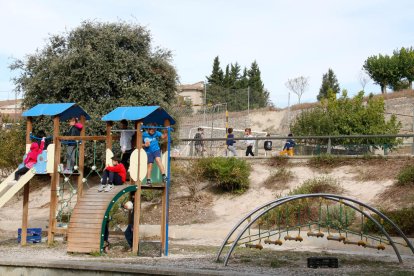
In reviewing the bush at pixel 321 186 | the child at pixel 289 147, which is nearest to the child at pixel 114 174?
the bush at pixel 321 186

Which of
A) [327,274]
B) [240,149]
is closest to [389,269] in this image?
[327,274]

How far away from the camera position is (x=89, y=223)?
17203 mm

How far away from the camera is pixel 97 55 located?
1230 inches

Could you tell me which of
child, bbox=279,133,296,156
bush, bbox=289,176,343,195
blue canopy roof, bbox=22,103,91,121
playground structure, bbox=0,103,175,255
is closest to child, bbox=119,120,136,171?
playground structure, bbox=0,103,175,255

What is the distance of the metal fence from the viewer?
2833 cm

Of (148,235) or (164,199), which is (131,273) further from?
(148,235)

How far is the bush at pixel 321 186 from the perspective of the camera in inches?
1004

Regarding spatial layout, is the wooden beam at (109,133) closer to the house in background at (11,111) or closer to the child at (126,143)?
the child at (126,143)

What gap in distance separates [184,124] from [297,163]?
15.8 metres

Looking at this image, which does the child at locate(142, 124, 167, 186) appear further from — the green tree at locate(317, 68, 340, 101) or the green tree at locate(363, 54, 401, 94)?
the green tree at locate(317, 68, 340, 101)

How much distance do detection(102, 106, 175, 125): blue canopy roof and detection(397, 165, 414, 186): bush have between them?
1028 centimetres

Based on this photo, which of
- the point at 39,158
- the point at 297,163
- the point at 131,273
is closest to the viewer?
the point at 131,273

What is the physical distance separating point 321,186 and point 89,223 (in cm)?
1141

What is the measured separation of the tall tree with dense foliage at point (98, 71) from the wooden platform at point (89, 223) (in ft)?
44.2
